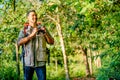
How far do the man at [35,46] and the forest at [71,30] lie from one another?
313 millimetres

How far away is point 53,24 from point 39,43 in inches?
597

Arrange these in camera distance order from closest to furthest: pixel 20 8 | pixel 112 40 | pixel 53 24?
pixel 112 40 < pixel 20 8 < pixel 53 24

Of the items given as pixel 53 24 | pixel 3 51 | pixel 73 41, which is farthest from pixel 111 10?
pixel 73 41

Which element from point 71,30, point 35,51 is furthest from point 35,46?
point 71,30

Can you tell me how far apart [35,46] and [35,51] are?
0.07 meters

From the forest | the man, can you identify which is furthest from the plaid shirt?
the forest

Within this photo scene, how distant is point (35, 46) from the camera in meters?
5.54

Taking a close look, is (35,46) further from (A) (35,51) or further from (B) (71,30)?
(B) (71,30)

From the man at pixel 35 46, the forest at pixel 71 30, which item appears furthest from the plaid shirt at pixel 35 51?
the forest at pixel 71 30

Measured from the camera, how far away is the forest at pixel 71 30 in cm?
560

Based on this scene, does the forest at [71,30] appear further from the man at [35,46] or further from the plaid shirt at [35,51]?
the plaid shirt at [35,51]

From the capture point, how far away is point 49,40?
5.50 m

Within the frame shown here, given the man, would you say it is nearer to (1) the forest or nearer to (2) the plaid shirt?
(2) the plaid shirt

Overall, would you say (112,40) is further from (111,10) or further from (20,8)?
(20,8)
